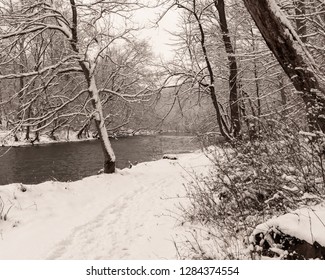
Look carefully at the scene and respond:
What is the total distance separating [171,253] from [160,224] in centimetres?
158

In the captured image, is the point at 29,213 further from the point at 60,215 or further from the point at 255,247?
the point at 255,247

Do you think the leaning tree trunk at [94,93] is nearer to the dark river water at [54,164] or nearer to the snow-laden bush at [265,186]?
the dark river water at [54,164]

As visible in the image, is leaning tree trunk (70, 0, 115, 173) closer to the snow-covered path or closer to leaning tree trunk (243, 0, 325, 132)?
the snow-covered path

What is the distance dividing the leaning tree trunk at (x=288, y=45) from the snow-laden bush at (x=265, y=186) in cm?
47

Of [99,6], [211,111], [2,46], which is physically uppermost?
[99,6]

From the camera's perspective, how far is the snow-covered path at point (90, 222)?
4934 mm

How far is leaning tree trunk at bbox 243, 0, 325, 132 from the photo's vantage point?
4105mm

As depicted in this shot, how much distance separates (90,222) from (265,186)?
12.2ft

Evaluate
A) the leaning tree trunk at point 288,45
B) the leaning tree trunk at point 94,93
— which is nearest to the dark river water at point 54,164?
the leaning tree trunk at point 94,93

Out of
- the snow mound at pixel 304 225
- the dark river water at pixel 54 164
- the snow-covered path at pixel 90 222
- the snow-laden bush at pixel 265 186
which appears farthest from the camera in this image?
the dark river water at pixel 54 164

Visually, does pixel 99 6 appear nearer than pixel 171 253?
No

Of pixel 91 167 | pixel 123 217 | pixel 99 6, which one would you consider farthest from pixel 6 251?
pixel 91 167

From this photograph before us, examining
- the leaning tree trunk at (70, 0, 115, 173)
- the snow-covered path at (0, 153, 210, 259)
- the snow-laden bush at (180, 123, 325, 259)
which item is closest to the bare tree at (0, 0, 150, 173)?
the leaning tree trunk at (70, 0, 115, 173)
